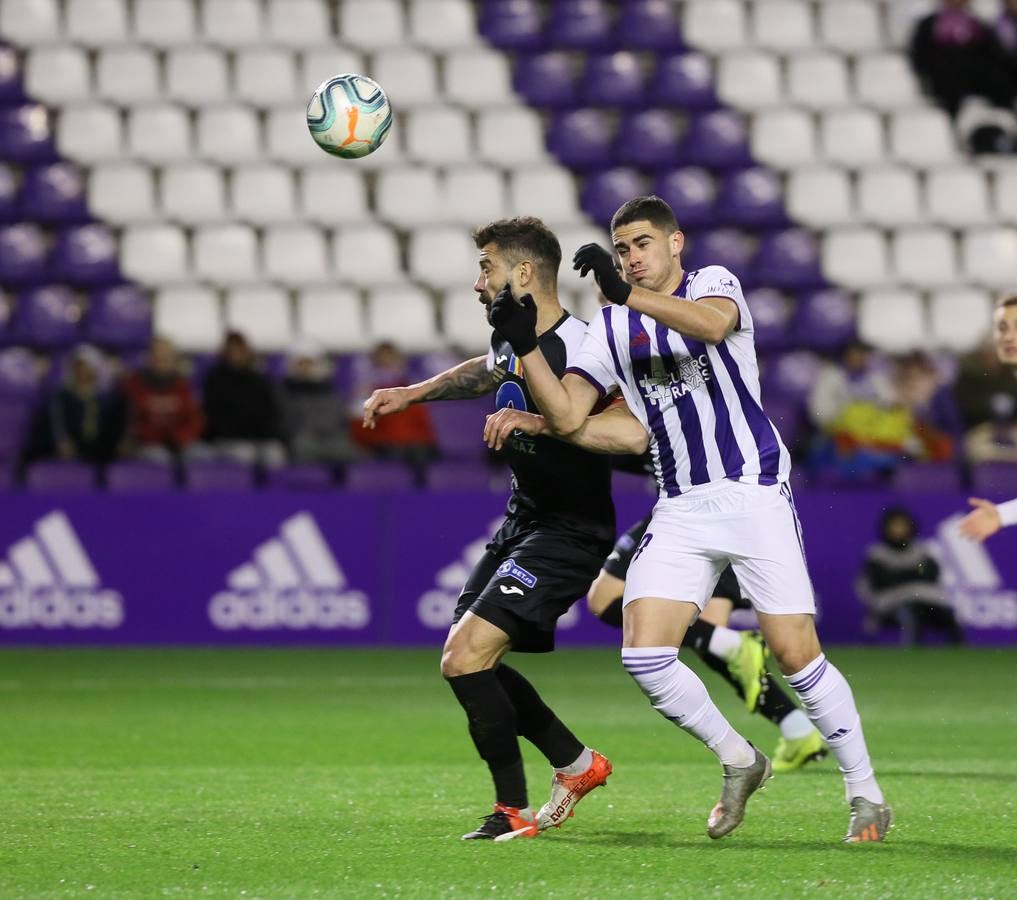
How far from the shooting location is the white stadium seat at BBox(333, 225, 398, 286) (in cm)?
1698

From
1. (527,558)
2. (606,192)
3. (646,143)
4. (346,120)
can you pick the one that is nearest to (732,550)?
(527,558)

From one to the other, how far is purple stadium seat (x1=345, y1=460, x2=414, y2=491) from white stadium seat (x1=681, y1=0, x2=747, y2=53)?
6.93 meters

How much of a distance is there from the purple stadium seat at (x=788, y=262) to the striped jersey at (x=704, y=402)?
11.8m

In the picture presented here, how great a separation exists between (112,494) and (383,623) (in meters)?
2.27

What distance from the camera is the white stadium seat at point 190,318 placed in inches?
638

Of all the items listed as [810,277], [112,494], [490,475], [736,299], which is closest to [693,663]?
[490,475]

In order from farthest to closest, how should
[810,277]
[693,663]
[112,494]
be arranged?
[810,277] < [112,494] < [693,663]

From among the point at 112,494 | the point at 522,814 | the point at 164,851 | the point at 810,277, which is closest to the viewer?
the point at 164,851

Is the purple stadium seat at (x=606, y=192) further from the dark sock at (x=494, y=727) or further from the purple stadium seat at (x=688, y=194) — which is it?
the dark sock at (x=494, y=727)

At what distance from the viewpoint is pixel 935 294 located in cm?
1761

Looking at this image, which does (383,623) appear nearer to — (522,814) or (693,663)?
(693,663)

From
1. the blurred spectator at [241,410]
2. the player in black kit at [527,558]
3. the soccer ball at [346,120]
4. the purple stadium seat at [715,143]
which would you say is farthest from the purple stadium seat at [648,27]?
the player in black kit at [527,558]

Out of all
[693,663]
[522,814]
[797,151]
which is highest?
[797,151]

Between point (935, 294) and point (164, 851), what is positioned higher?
point (935, 294)
